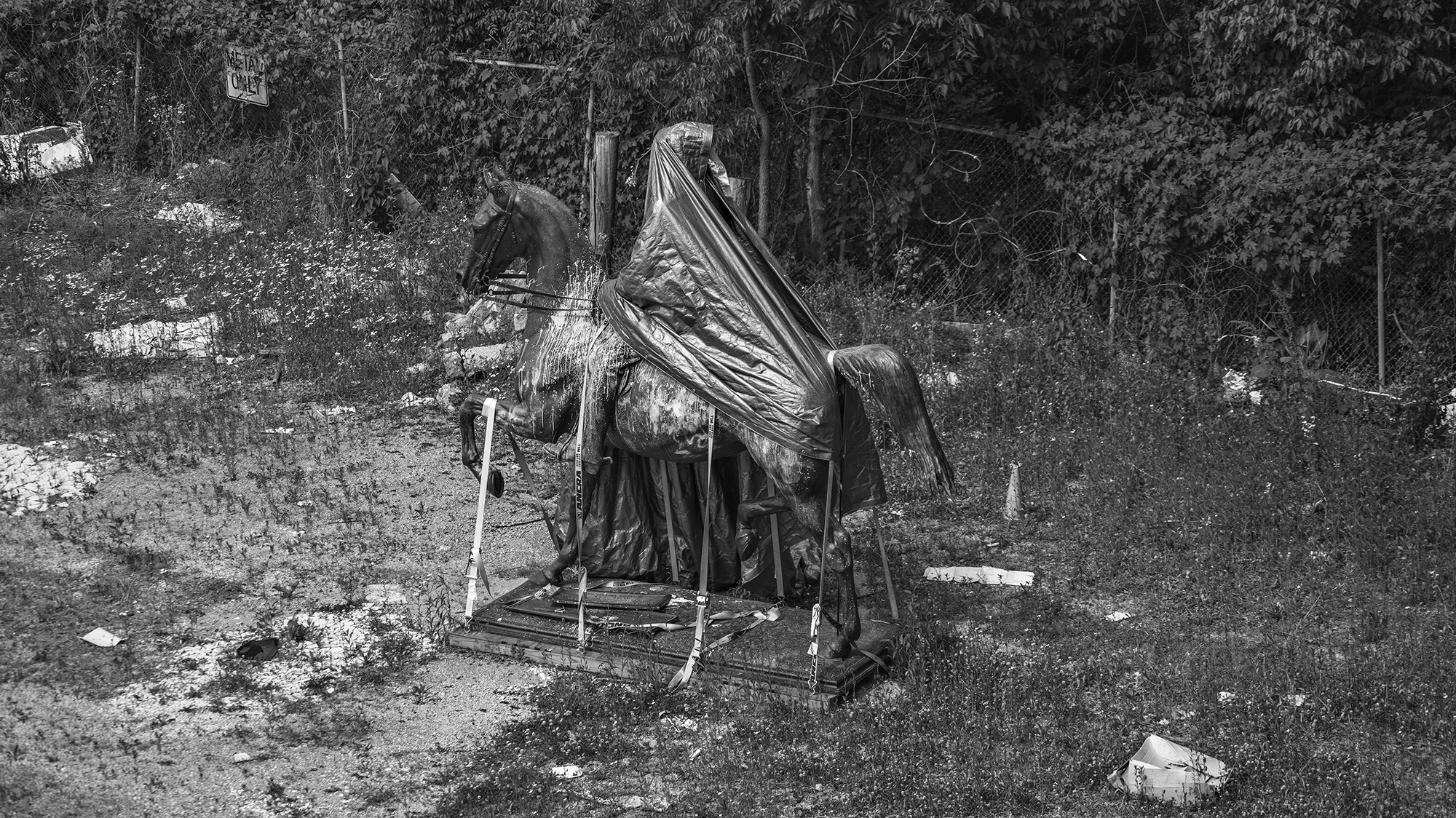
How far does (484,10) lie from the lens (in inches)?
620

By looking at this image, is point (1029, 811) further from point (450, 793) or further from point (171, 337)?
point (171, 337)

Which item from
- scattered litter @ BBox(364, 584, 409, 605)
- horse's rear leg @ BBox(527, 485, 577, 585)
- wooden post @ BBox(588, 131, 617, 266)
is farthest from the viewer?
scattered litter @ BBox(364, 584, 409, 605)

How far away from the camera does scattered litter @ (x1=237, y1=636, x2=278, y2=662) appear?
7.54 m

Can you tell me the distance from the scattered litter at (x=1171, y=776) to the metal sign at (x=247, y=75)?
13752 mm

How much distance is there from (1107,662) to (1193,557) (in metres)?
1.75

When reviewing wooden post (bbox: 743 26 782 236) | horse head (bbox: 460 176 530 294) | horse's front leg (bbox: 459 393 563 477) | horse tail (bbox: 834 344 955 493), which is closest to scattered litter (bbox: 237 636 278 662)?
horse's front leg (bbox: 459 393 563 477)

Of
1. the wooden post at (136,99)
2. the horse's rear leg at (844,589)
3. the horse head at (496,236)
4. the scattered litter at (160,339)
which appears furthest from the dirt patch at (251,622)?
the wooden post at (136,99)

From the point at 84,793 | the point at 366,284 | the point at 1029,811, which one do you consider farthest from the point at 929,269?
the point at 84,793

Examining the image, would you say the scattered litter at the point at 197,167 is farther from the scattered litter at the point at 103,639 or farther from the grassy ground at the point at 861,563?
the scattered litter at the point at 103,639

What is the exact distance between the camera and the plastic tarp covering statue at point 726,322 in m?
7.00

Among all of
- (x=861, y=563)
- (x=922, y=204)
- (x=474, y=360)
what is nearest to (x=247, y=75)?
(x=474, y=360)

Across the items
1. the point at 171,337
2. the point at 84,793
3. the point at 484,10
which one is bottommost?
the point at 84,793

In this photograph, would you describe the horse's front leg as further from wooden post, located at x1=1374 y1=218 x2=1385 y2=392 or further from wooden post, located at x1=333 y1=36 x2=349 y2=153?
wooden post, located at x1=333 y1=36 x2=349 y2=153

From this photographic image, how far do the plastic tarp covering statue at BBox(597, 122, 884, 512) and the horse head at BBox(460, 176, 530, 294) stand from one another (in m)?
0.73
